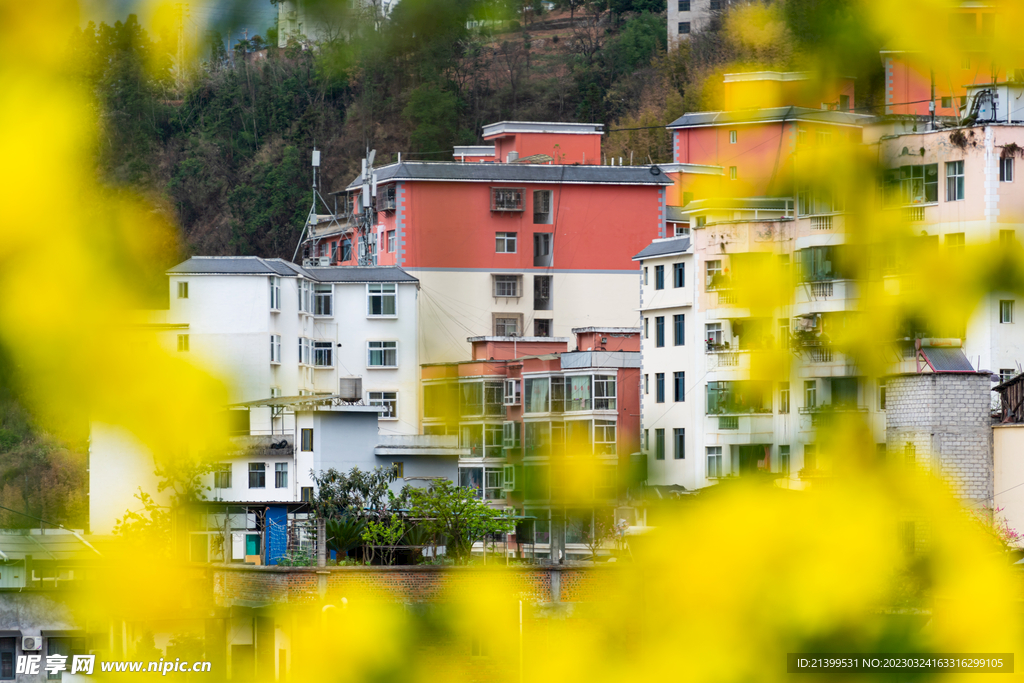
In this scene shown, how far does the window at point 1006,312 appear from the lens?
1024mm

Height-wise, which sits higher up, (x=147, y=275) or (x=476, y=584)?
(x=147, y=275)

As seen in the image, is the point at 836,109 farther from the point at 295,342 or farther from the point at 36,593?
the point at 36,593

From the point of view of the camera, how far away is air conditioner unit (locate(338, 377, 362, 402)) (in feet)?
4.37

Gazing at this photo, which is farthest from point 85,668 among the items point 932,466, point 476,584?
point 932,466

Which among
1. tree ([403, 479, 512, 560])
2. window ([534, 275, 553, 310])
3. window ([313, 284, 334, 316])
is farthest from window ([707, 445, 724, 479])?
tree ([403, 479, 512, 560])

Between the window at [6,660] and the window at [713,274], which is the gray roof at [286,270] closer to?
the window at [713,274]

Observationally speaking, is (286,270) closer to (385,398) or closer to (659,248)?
(385,398)

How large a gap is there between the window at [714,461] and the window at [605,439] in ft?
0.51

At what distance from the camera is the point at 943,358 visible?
42.1 inches

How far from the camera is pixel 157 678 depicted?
4.25ft

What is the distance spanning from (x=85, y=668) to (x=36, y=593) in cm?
40

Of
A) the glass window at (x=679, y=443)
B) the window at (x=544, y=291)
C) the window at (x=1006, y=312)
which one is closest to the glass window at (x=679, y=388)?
the glass window at (x=679, y=443)

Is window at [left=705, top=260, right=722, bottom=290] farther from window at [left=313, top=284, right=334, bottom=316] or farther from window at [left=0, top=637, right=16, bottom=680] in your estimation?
window at [left=0, top=637, right=16, bottom=680]

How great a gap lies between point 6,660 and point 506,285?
827cm
